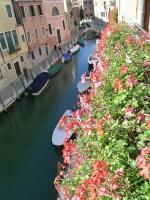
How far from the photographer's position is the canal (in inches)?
464

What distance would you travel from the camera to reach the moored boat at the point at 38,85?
21023mm

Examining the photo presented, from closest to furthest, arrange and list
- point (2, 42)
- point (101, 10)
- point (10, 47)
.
→ point (2, 42) < point (10, 47) < point (101, 10)

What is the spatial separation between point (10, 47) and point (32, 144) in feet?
34.3

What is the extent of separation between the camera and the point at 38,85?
21422 mm

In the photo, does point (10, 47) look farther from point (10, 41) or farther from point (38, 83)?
point (38, 83)

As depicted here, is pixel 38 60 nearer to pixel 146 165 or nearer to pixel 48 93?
pixel 48 93

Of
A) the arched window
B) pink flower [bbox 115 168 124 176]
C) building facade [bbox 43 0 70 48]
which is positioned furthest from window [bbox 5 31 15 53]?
pink flower [bbox 115 168 124 176]

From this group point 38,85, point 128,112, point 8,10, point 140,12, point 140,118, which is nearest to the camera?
point 140,118

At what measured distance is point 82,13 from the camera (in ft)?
257

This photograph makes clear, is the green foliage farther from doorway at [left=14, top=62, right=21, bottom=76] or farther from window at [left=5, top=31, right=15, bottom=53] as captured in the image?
doorway at [left=14, top=62, right=21, bottom=76]

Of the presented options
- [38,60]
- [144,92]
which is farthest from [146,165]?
[38,60]

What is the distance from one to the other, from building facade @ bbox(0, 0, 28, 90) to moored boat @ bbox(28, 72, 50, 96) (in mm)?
2084

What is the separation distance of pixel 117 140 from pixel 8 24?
20.7 meters

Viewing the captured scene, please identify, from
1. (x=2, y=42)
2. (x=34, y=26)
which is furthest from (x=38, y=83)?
(x=34, y=26)
